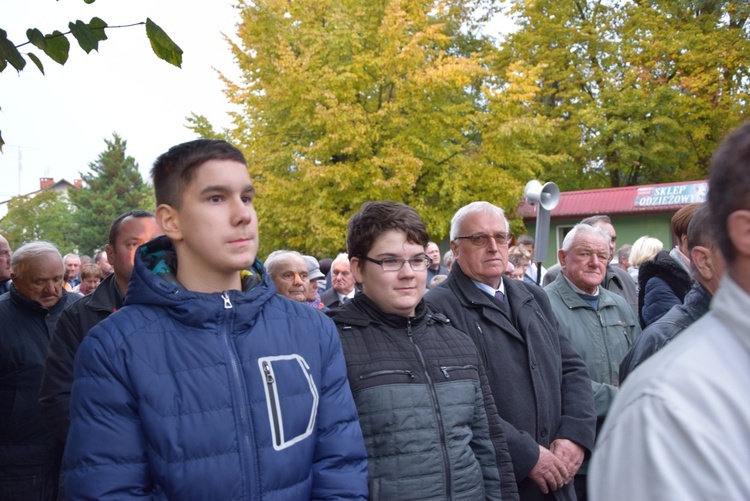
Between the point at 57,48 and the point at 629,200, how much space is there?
23814 millimetres

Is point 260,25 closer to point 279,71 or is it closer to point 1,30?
point 279,71

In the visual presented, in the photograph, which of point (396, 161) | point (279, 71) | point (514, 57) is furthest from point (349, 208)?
point (514, 57)

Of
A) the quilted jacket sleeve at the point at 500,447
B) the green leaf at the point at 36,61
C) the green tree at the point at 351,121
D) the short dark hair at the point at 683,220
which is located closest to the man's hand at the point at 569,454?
the quilted jacket sleeve at the point at 500,447

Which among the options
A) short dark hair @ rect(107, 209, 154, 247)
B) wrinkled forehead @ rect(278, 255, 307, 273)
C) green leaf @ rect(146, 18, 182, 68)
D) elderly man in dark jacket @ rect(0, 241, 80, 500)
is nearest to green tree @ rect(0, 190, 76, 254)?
wrinkled forehead @ rect(278, 255, 307, 273)

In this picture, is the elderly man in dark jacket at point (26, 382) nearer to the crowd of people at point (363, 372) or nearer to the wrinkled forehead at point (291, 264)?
the crowd of people at point (363, 372)

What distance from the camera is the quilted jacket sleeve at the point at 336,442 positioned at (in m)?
2.53

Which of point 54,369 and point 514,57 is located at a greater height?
point 514,57

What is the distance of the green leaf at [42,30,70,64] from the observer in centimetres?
327

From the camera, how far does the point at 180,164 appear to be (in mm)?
2629

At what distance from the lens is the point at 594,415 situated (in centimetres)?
414

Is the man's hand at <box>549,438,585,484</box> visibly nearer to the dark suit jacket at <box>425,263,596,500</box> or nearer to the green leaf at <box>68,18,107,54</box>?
the dark suit jacket at <box>425,263,596,500</box>

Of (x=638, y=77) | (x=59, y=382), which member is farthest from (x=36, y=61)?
(x=638, y=77)

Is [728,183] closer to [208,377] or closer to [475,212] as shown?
[208,377]

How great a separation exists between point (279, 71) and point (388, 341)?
52.4 ft
